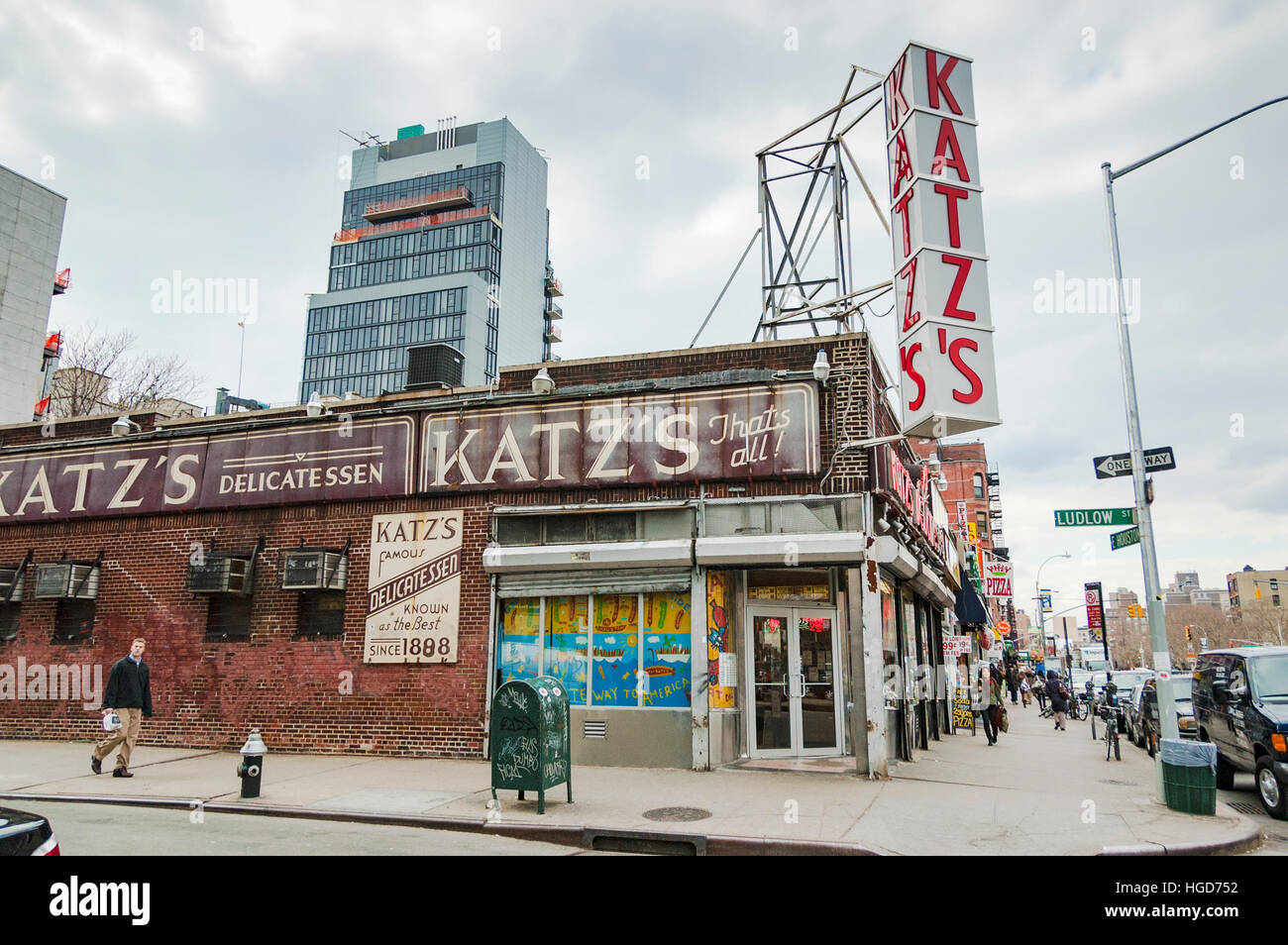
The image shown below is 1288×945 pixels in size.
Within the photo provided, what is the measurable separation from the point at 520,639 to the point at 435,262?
97.6 m

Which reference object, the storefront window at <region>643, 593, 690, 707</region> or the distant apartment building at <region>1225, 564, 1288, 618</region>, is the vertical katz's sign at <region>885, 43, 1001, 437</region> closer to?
the storefront window at <region>643, 593, 690, 707</region>

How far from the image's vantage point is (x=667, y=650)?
1266cm

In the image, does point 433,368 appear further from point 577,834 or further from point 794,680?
point 577,834

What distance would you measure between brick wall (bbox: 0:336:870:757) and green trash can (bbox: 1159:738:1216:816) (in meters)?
5.04

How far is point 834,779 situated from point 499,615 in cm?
563

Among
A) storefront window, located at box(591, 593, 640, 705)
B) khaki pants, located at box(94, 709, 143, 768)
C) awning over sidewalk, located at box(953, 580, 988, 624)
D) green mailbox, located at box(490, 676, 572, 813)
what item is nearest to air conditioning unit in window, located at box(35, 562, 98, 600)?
khaki pants, located at box(94, 709, 143, 768)

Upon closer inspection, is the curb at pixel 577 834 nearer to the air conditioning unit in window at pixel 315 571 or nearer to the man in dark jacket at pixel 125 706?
the man in dark jacket at pixel 125 706

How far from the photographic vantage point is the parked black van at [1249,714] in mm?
10562

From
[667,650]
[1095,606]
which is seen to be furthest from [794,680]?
[1095,606]

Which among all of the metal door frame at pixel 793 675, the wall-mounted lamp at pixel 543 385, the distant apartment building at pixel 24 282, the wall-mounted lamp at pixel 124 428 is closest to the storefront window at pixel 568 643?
the metal door frame at pixel 793 675

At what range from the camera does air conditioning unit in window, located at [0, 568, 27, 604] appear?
53.3ft

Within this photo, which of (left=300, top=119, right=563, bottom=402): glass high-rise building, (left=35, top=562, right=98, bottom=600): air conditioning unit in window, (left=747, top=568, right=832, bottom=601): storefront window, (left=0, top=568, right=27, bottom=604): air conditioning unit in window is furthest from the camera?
(left=300, top=119, right=563, bottom=402): glass high-rise building

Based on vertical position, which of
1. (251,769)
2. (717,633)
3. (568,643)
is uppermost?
(717,633)

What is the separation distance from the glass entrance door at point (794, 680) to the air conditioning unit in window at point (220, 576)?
872cm
